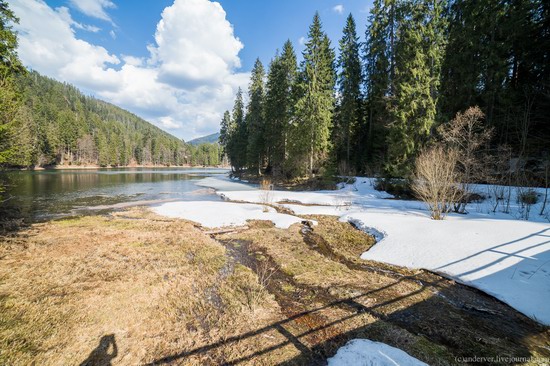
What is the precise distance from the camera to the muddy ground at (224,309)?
3.44 meters

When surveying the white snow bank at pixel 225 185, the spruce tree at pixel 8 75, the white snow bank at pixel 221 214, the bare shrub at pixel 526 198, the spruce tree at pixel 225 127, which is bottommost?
the white snow bank at pixel 221 214

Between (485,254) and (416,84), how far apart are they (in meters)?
15.5

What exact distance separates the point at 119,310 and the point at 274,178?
27212 millimetres

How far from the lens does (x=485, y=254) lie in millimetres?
6523

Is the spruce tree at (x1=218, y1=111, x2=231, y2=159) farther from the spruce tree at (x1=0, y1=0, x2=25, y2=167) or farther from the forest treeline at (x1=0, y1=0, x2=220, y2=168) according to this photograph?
the spruce tree at (x1=0, y1=0, x2=25, y2=167)

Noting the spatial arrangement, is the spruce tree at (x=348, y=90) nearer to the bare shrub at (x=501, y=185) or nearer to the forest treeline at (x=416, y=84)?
the forest treeline at (x=416, y=84)

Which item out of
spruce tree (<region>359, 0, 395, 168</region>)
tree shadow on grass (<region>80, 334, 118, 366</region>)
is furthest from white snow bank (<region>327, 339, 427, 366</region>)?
spruce tree (<region>359, 0, 395, 168</region>)

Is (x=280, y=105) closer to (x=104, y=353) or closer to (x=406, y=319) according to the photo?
(x=406, y=319)

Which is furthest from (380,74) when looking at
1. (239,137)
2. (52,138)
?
(52,138)

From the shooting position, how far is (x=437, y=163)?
10.5 metres

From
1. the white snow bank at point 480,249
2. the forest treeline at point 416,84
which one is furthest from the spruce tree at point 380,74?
the white snow bank at point 480,249

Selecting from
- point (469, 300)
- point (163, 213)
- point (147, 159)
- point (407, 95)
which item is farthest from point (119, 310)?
point (147, 159)

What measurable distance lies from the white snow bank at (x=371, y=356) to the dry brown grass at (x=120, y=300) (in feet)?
3.74

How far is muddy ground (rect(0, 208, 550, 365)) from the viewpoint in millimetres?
3443
